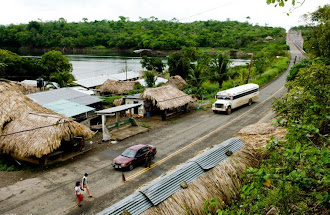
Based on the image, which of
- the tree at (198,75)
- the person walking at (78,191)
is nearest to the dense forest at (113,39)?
the tree at (198,75)

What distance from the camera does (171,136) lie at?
22.8m

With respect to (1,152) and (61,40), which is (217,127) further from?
(61,40)

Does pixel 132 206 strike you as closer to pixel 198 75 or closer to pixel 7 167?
pixel 7 167

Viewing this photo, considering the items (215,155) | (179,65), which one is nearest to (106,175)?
(215,155)

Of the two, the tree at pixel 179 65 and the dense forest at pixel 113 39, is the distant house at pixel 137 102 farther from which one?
the dense forest at pixel 113 39

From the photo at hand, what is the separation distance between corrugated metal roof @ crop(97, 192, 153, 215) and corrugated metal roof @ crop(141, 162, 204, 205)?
0.53 ft

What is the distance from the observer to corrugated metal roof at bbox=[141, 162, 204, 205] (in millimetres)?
7637

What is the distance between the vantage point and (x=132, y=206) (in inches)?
284

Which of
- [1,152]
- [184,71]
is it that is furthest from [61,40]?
[1,152]

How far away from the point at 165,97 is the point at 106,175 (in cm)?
1360

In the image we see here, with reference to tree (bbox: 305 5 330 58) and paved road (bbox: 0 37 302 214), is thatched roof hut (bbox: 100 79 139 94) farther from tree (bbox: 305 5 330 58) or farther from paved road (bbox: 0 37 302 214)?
tree (bbox: 305 5 330 58)

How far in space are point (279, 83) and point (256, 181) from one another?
45.7 metres

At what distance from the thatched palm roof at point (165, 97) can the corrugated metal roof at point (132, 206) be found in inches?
746

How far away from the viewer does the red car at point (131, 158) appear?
52.9 ft
